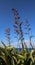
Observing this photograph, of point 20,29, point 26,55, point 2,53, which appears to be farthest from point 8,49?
point 20,29

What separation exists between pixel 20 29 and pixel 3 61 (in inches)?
133

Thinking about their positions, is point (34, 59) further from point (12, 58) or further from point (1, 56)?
point (1, 56)

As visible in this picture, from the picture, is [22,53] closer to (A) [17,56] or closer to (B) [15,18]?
(A) [17,56]

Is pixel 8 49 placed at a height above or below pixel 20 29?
below

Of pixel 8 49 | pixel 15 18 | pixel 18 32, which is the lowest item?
pixel 8 49

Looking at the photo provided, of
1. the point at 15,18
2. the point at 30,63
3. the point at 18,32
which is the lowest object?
the point at 30,63

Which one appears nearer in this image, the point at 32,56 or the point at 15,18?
the point at 32,56

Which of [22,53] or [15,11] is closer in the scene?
[22,53]

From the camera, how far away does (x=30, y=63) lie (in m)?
1.69

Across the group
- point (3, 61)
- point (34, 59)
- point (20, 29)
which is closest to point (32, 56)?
point (34, 59)

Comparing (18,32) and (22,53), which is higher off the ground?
(18,32)

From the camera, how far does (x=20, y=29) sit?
507cm

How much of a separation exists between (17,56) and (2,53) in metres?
0.15

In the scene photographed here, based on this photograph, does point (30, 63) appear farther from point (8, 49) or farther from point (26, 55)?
point (8, 49)
